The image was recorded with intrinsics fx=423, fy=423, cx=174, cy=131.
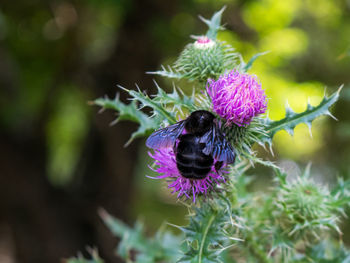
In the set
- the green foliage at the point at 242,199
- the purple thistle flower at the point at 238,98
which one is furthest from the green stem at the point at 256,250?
the purple thistle flower at the point at 238,98

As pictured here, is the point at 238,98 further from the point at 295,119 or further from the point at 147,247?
the point at 147,247

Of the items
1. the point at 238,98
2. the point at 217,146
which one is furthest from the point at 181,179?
the point at 238,98

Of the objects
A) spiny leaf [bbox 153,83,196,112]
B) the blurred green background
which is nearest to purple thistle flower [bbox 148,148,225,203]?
spiny leaf [bbox 153,83,196,112]

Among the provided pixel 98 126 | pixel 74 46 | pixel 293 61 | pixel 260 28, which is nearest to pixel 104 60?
pixel 74 46

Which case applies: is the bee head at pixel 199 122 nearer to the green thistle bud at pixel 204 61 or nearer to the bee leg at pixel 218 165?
the bee leg at pixel 218 165

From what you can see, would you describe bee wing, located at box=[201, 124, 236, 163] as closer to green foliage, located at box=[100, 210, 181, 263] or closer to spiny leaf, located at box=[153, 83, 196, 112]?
spiny leaf, located at box=[153, 83, 196, 112]

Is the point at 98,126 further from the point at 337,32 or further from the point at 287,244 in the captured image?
the point at 287,244
